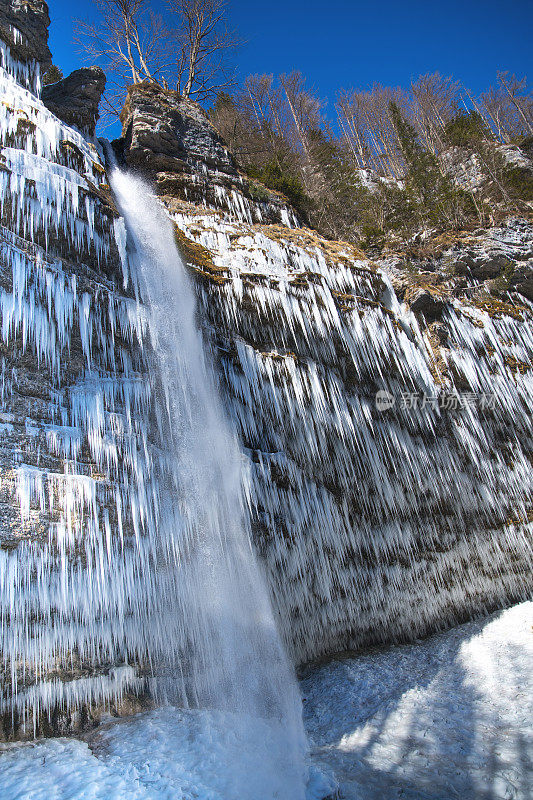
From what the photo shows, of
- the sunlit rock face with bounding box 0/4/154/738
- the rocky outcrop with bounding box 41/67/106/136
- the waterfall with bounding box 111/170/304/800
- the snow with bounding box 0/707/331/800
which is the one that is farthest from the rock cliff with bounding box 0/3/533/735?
the rocky outcrop with bounding box 41/67/106/136

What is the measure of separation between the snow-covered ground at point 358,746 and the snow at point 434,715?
0.02m

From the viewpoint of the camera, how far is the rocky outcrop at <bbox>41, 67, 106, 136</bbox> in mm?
8633

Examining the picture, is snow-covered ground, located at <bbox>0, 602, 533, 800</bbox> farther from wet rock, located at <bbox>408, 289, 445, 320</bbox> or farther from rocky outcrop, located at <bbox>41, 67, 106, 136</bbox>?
rocky outcrop, located at <bbox>41, 67, 106, 136</bbox>

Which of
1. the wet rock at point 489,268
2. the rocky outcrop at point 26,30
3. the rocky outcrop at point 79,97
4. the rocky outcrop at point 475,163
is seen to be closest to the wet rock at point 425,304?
the wet rock at point 489,268

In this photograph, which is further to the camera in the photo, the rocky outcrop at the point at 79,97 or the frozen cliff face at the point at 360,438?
the rocky outcrop at the point at 79,97

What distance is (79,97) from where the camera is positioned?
8.83 meters

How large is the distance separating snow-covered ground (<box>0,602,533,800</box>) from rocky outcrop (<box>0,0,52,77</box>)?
415 inches

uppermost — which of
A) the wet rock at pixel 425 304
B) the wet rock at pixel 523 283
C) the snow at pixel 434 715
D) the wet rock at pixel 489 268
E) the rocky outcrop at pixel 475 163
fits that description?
the rocky outcrop at pixel 475 163

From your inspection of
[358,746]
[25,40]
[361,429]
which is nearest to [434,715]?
[358,746]

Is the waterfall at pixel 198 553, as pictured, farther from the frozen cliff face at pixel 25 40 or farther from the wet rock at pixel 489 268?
the wet rock at pixel 489 268

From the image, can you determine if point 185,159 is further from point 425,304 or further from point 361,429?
point 361,429

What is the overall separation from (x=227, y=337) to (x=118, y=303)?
5.87ft

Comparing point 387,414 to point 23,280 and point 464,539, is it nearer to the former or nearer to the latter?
point 464,539

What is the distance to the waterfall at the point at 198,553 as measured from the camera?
5.27 meters
